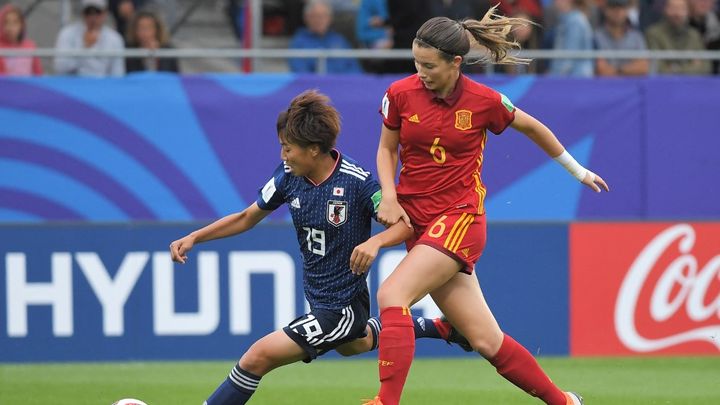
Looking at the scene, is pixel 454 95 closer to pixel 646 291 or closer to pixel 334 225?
pixel 334 225

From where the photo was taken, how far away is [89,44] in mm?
12531

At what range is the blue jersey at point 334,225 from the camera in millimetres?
6266

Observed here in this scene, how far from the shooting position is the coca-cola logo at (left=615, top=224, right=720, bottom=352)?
10.3 meters

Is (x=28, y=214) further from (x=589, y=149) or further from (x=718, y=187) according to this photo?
(x=718, y=187)

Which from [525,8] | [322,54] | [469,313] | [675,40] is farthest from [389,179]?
[675,40]

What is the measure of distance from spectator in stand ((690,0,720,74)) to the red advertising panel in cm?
401

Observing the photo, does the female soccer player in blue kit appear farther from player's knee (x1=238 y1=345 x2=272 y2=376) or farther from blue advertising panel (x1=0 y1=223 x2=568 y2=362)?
blue advertising panel (x1=0 y1=223 x2=568 y2=362)

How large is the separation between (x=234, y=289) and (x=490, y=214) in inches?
134

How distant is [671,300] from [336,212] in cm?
489

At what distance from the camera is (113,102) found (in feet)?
39.9

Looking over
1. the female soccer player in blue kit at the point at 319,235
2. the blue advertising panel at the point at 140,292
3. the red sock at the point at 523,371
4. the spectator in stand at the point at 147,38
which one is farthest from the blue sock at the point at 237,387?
the spectator in stand at the point at 147,38

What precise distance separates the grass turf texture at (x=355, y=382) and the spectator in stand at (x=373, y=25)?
13.7 feet

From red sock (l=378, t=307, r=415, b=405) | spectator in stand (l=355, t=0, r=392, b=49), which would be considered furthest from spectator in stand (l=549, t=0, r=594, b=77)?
red sock (l=378, t=307, r=415, b=405)

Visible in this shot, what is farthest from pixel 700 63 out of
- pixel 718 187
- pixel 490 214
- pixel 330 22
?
pixel 330 22
